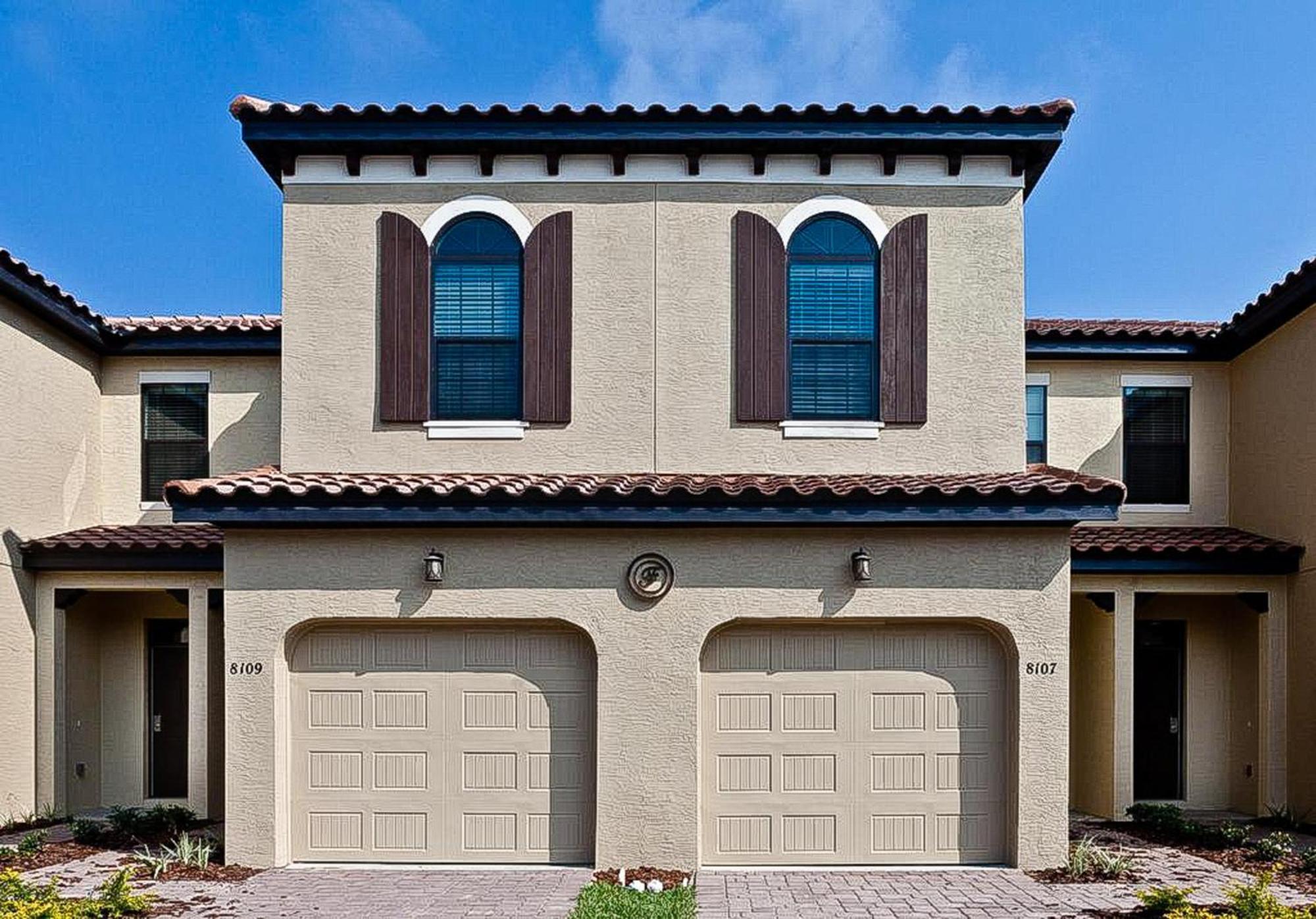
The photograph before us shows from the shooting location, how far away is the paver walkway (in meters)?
8.28

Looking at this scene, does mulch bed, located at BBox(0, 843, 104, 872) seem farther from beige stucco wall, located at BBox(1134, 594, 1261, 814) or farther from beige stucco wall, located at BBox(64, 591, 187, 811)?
beige stucco wall, located at BBox(1134, 594, 1261, 814)

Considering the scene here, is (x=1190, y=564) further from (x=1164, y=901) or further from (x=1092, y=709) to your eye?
(x=1164, y=901)

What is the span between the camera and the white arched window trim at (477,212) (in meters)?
10.8

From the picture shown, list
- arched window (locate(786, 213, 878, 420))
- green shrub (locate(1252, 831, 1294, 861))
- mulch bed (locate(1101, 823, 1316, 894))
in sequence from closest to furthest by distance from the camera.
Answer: mulch bed (locate(1101, 823, 1316, 894)), green shrub (locate(1252, 831, 1294, 861)), arched window (locate(786, 213, 878, 420))

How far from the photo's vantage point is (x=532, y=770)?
386 inches

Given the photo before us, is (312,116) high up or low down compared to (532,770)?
up

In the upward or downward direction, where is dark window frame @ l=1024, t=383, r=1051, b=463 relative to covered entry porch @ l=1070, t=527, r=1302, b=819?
upward

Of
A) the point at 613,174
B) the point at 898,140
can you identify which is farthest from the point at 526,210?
the point at 898,140

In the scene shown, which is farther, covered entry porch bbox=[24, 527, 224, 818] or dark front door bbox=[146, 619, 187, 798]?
dark front door bbox=[146, 619, 187, 798]

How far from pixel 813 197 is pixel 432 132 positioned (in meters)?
4.11

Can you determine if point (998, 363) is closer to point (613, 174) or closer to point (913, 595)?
point (913, 595)

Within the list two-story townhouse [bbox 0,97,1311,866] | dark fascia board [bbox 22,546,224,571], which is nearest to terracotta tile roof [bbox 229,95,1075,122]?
two-story townhouse [bbox 0,97,1311,866]

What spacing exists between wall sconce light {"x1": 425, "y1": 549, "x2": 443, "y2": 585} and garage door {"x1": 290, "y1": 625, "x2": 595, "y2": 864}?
573 millimetres

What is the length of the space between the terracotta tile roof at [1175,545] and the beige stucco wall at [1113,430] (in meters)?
0.84
